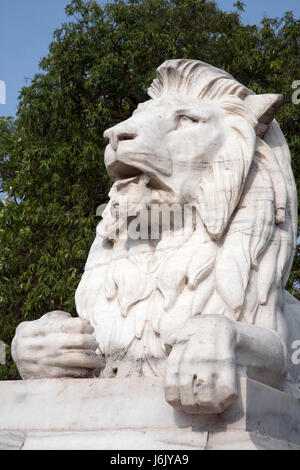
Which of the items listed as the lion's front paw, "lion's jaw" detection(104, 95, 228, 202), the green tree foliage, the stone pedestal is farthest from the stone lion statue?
the green tree foliage

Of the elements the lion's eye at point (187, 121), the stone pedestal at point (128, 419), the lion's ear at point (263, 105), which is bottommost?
the stone pedestal at point (128, 419)

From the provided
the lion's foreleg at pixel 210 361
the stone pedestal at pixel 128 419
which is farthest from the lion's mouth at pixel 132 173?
the stone pedestal at pixel 128 419

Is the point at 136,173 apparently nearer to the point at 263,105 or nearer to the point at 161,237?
the point at 161,237

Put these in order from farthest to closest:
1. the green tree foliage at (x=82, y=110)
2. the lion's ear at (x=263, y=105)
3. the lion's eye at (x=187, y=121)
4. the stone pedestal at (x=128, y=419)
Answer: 1. the green tree foliage at (x=82, y=110)
2. the lion's ear at (x=263, y=105)
3. the lion's eye at (x=187, y=121)
4. the stone pedestal at (x=128, y=419)

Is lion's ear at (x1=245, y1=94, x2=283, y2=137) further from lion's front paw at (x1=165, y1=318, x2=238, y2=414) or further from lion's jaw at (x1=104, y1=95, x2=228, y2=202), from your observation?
lion's front paw at (x1=165, y1=318, x2=238, y2=414)

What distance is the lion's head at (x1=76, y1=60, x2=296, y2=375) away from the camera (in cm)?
390

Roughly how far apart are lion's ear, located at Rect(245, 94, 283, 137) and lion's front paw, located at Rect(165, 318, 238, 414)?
4.99 feet

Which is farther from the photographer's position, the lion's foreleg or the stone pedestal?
the stone pedestal

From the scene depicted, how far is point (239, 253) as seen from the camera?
13.0 ft

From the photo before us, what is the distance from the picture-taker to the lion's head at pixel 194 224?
3904 mm

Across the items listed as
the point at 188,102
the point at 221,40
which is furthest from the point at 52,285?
the point at 188,102

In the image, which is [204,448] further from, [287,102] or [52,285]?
[287,102]

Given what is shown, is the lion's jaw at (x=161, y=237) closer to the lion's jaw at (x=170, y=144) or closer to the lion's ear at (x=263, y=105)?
the lion's jaw at (x=170, y=144)

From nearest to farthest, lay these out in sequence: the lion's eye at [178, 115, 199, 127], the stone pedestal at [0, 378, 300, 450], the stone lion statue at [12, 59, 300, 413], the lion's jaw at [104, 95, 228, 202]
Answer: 1. the stone pedestal at [0, 378, 300, 450]
2. the stone lion statue at [12, 59, 300, 413]
3. the lion's jaw at [104, 95, 228, 202]
4. the lion's eye at [178, 115, 199, 127]
